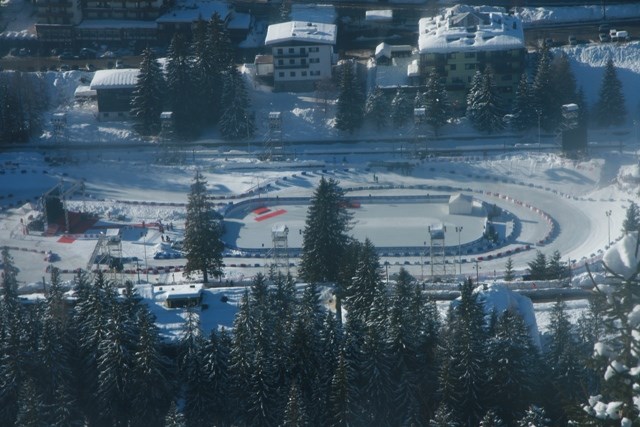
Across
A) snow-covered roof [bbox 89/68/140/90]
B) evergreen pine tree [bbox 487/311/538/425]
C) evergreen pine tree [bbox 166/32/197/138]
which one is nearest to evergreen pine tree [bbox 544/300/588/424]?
evergreen pine tree [bbox 487/311/538/425]

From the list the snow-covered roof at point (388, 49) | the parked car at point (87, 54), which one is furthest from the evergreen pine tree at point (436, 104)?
Result: the parked car at point (87, 54)

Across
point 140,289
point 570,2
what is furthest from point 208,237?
point 570,2

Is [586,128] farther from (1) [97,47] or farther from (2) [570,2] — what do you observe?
(1) [97,47]

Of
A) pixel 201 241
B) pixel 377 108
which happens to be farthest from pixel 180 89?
pixel 201 241

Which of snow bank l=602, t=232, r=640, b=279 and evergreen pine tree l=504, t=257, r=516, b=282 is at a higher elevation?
snow bank l=602, t=232, r=640, b=279

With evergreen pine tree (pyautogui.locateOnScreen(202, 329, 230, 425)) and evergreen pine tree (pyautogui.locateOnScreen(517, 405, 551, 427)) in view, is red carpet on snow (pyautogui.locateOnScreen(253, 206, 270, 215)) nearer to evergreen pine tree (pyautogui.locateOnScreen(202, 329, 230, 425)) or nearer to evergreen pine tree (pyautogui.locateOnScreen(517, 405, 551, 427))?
evergreen pine tree (pyautogui.locateOnScreen(202, 329, 230, 425))

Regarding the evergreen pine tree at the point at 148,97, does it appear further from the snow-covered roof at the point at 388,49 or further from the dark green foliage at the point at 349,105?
the snow-covered roof at the point at 388,49
